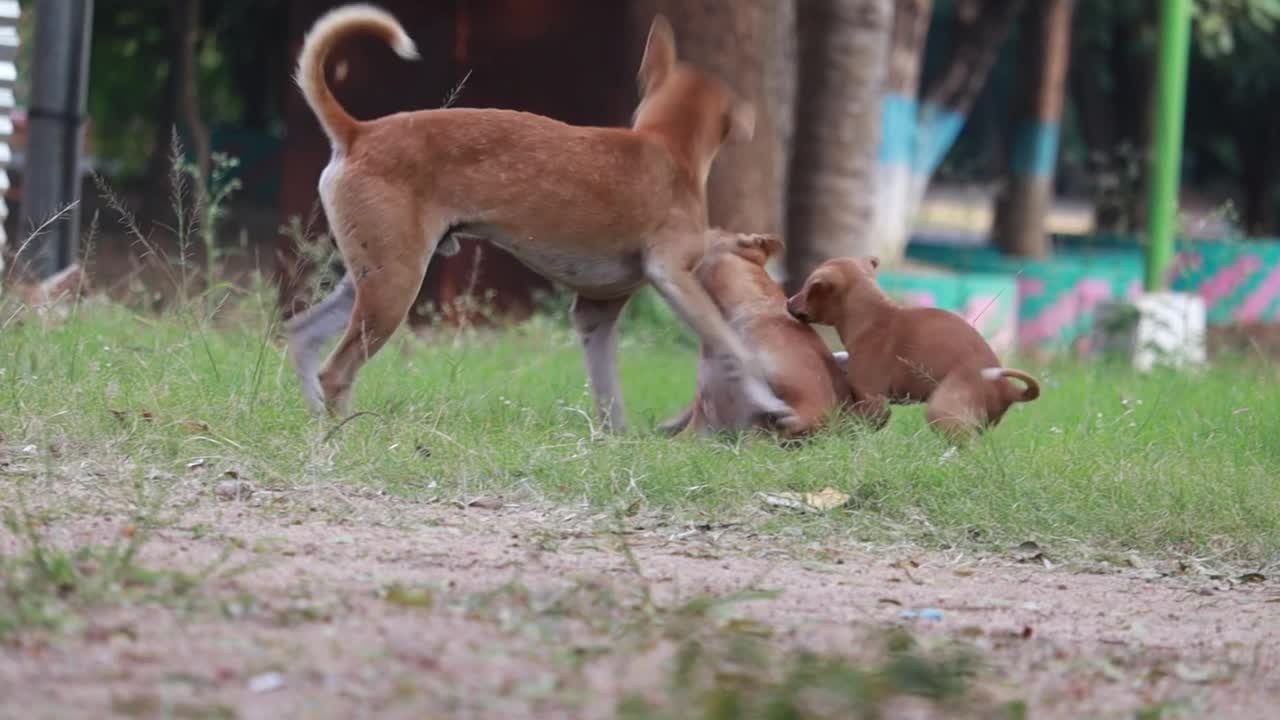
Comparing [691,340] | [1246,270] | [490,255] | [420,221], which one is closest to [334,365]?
[420,221]

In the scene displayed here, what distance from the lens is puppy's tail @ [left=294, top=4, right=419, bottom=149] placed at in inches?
244

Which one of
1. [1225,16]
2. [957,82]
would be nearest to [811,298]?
[957,82]

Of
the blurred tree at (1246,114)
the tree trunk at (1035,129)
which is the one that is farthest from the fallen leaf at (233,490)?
the blurred tree at (1246,114)

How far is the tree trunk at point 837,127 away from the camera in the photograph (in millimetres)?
12156

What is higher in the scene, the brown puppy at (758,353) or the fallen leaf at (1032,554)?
the brown puppy at (758,353)

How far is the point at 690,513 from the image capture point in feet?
17.5

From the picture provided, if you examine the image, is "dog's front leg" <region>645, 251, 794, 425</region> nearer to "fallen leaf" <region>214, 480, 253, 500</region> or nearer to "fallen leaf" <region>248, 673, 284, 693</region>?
"fallen leaf" <region>214, 480, 253, 500</region>

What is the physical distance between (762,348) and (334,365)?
4.84 ft

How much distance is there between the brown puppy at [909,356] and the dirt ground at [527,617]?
959mm

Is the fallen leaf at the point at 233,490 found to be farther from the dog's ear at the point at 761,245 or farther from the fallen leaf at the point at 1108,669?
the fallen leaf at the point at 1108,669

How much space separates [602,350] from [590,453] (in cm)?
117

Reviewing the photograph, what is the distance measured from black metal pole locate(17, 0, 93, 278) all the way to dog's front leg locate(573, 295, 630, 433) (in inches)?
135

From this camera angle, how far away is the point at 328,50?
246 inches

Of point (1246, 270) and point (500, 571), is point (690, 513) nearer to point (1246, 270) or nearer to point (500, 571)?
point (500, 571)
